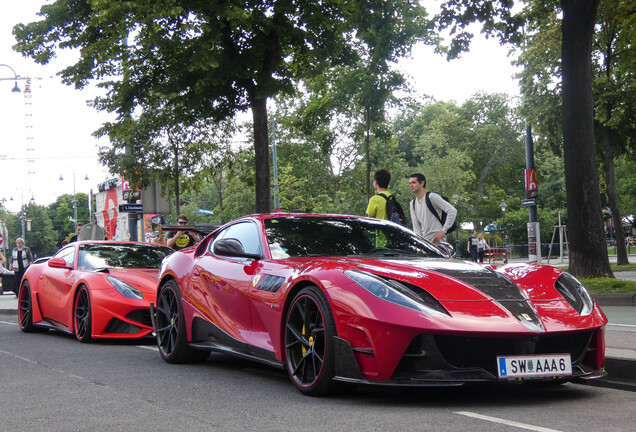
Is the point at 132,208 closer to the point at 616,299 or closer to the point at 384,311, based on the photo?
the point at 616,299

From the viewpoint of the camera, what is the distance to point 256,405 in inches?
206

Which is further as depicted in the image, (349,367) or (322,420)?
(349,367)

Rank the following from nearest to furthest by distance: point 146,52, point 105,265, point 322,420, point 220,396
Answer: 1. point 322,420
2. point 220,396
3. point 105,265
4. point 146,52

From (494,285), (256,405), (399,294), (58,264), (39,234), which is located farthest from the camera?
(39,234)

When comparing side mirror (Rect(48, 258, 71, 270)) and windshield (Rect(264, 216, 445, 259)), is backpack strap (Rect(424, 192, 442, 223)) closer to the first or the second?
windshield (Rect(264, 216, 445, 259))

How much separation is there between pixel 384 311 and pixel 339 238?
1.70 metres

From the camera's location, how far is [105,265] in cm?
1066

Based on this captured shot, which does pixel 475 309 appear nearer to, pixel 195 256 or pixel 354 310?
pixel 354 310

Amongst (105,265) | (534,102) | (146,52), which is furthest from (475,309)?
(534,102)

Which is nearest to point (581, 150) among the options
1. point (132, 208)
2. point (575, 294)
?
point (575, 294)

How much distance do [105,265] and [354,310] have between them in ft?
20.9

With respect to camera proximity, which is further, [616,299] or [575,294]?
[616,299]

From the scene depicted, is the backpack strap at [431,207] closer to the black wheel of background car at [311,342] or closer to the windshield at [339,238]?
the windshield at [339,238]

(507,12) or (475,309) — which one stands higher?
(507,12)
